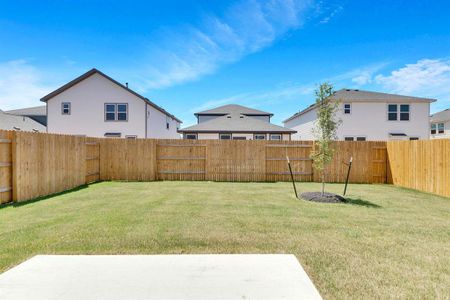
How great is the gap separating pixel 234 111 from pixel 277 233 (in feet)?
92.1

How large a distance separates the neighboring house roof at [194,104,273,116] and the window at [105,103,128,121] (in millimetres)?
10357

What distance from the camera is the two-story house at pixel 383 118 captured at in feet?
71.7

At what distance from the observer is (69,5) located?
1111 cm

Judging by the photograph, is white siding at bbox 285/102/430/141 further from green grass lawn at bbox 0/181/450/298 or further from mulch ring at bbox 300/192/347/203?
mulch ring at bbox 300/192/347/203

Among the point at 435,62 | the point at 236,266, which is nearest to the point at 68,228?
the point at 236,266

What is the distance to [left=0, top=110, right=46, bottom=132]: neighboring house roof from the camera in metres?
23.2

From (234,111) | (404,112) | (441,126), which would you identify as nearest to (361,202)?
(404,112)

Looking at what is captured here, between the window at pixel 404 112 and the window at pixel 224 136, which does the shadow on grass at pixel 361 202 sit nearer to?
the window at pixel 224 136

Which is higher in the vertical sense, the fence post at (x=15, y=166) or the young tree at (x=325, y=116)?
the young tree at (x=325, y=116)

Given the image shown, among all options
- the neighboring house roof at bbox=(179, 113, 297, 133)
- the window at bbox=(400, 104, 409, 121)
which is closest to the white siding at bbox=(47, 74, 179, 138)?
the neighboring house roof at bbox=(179, 113, 297, 133)

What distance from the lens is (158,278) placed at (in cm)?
304

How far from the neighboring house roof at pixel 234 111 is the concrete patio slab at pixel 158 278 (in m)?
27.2

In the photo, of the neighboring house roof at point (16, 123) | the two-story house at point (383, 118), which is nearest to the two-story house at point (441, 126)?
the two-story house at point (383, 118)

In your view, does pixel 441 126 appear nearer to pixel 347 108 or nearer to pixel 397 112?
pixel 397 112
